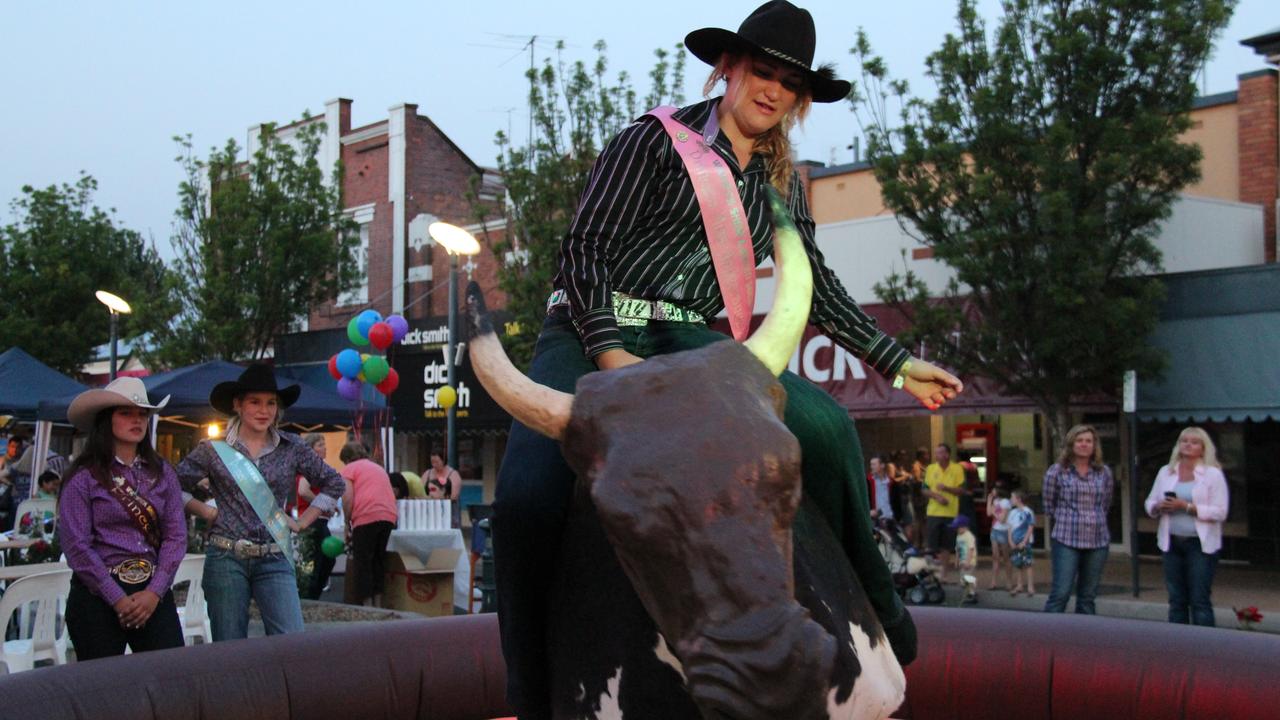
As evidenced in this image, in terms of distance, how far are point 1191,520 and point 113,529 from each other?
8.42 metres

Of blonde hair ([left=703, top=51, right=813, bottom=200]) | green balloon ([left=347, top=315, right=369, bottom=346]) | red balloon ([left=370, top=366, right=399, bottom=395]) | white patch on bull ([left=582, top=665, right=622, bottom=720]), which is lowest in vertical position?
white patch on bull ([left=582, top=665, right=622, bottom=720])

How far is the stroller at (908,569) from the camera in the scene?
1349 centimetres

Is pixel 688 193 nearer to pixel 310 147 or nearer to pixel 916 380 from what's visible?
pixel 916 380

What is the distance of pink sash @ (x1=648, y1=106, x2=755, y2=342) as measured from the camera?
3334 mm

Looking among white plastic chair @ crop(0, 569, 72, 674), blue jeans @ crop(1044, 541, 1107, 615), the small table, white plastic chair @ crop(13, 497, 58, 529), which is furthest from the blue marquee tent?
blue jeans @ crop(1044, 541, 1107, 615)

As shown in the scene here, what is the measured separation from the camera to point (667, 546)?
7.68ft

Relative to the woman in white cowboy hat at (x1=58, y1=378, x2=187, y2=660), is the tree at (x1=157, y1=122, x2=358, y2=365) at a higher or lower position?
higher

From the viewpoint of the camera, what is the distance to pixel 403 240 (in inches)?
1244

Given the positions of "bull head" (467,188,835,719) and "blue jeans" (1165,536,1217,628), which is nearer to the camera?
"bull head" (467,188,835,719)

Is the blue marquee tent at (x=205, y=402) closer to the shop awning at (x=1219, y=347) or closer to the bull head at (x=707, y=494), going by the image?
the shop awning at (x=1219, y=347)

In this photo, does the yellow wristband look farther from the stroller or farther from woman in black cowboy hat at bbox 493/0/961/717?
the stroller

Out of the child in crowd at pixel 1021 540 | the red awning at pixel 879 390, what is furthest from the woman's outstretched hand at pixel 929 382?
the red awning at pixel 879 390

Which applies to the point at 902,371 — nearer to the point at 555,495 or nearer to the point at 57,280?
the point at 555,495

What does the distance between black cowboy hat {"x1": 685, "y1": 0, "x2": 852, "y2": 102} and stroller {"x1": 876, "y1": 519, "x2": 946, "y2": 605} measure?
34.9ft
